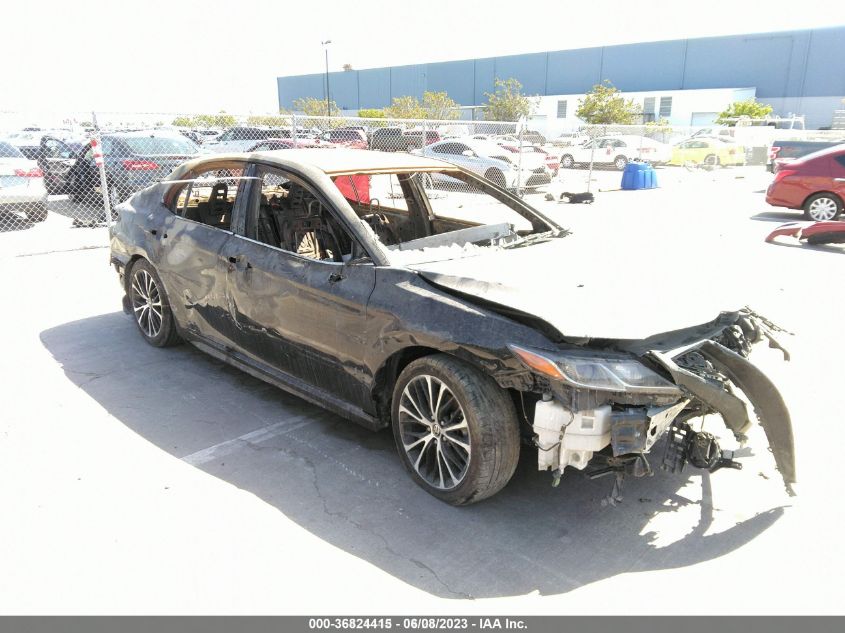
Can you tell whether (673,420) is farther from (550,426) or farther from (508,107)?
(508,107)

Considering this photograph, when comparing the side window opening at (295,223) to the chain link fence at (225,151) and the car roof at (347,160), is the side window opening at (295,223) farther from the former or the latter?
the chain link fence at (225,151)

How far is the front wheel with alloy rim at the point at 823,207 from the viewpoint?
40.4ft

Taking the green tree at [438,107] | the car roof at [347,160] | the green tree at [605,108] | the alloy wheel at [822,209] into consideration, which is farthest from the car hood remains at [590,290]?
the green tree at [605,108]

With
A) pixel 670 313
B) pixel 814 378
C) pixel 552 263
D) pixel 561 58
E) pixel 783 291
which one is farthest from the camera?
pixel 561 58

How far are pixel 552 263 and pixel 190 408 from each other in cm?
265

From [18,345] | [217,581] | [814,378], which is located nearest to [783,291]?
[814,378]

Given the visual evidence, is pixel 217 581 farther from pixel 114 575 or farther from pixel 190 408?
pixel 190 408

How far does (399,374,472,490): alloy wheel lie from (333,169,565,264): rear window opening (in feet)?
3.19

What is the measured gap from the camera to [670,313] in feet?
10.4

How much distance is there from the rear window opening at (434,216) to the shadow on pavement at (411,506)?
1.34 m

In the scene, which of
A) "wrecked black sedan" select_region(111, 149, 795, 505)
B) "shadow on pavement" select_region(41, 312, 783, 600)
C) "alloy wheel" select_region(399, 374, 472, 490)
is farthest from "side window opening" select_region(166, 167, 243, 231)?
"alloy wheel" select_region(399, 374, 472, 490)

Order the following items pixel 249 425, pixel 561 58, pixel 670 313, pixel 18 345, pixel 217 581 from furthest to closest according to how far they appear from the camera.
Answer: pixel 561 58, pixel 18 345, pixel 249 425, pixel 670 313, pixel 217 581

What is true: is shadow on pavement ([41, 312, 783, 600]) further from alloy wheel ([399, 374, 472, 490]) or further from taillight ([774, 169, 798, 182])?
taillight ([774, 169, 798, 182])

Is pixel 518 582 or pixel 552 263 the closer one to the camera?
pixel 518 582
